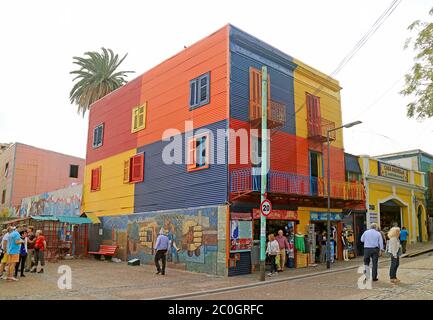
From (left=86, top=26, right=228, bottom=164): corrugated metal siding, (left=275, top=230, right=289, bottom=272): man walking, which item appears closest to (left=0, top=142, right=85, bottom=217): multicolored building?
(left=86, top=26, right=228, bottom=164): corrugated metal siding

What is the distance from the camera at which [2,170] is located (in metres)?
43.3

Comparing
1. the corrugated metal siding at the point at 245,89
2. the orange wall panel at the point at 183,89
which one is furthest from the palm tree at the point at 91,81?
the corrugated metal siding at the point at 245,89

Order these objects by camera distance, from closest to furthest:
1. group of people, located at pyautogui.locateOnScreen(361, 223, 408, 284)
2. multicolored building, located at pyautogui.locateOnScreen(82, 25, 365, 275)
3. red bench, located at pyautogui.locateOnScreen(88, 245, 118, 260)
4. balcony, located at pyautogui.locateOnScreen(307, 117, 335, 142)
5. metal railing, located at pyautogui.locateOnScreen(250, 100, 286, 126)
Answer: group of people, located at pyautogui.locateOnScreen(361, 223, 408, 284)
multicolored building, located at pyautogui.locateOnScreen(82, 25, 365, 275)
metal railing, located at pyautogui.locateOnScreen(250, 100, 286, 126)
balcony, located at pyautogui.locateOnScreen(307, 117, 335, 142)
red bench, located at pyautogui.locateOnScreen(88, 245, 118, 260)

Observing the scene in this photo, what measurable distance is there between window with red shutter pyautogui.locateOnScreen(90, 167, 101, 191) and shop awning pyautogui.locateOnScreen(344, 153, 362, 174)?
15854 millimetres

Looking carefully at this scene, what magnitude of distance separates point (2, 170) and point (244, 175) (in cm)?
3774

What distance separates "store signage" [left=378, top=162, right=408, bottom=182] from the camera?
2512cm

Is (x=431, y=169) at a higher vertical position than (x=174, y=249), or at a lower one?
higher

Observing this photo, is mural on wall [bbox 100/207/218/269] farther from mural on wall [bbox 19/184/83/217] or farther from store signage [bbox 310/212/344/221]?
mural on wall [bbox 19/184/83/217]

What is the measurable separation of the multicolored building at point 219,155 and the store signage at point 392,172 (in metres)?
4.59

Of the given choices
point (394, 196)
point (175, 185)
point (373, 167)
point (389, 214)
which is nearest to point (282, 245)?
point (175, 185)

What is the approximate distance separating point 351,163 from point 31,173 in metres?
32.3
